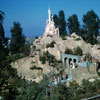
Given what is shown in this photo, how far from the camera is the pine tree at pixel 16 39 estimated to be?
31969 millimetres

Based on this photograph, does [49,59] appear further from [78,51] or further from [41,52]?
[78,51]

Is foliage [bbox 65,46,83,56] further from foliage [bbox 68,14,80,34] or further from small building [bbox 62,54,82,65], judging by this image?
foliage [bbox 68,14,80,34]

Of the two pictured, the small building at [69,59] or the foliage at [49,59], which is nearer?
the foliage at [49,59]

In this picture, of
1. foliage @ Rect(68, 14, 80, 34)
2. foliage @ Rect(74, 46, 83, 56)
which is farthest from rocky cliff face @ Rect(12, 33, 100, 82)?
foliage @ Rect(68, 14, 80, 34)

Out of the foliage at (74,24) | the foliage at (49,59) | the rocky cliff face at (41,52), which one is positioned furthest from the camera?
the foliage at (74,24)

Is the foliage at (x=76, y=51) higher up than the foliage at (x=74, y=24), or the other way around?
the foliage at (x=74, y=24)

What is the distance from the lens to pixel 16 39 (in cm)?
3306

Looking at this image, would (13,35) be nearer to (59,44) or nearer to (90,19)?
(59,44)

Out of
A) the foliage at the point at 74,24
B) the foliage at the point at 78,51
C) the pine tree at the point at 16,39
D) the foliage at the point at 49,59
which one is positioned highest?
the foliage at the point at 74,24

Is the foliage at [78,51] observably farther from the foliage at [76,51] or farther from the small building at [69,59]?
the small building at [69,59]

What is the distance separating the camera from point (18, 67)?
78.2 feet

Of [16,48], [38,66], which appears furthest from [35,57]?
[16,48]

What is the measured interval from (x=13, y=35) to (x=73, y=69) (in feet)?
50.2

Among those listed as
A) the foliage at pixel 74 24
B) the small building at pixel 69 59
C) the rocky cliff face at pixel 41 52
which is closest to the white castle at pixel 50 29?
the rocky cliff face at pixel 41 52
